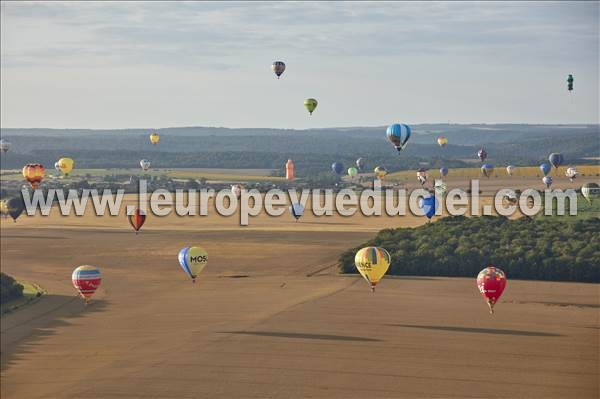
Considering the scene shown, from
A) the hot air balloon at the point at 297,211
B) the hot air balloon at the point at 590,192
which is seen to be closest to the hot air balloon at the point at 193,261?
the hot air balloon at the point at 590,192

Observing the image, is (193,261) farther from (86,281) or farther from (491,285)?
(491,285)

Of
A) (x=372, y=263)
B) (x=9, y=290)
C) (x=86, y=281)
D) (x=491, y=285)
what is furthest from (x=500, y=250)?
(x=9, y=290)

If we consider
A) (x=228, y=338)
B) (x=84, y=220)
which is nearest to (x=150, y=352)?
(x=228, y=338)

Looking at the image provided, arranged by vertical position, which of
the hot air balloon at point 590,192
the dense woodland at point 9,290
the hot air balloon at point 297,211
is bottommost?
the dense woodland at point 9,290

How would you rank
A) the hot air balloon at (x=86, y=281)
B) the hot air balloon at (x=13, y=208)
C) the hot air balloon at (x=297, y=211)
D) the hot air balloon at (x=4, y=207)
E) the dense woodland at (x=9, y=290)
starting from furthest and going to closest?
1. the hot air balloon at (x=297, y=211)
2. the hot air balloon at (x=4, y=207)
3. the hot air balloon at (x=13, y=208)
4. the dense woodland at (x=9, y=290)
5. the hot air balloon at (x=86, y=281)

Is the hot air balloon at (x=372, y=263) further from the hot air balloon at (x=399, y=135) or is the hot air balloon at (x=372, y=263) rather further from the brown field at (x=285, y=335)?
the hot air balloon at (x=399, y=135)

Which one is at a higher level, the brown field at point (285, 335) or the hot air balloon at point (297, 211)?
the hot air balloon at point (297, 211)
